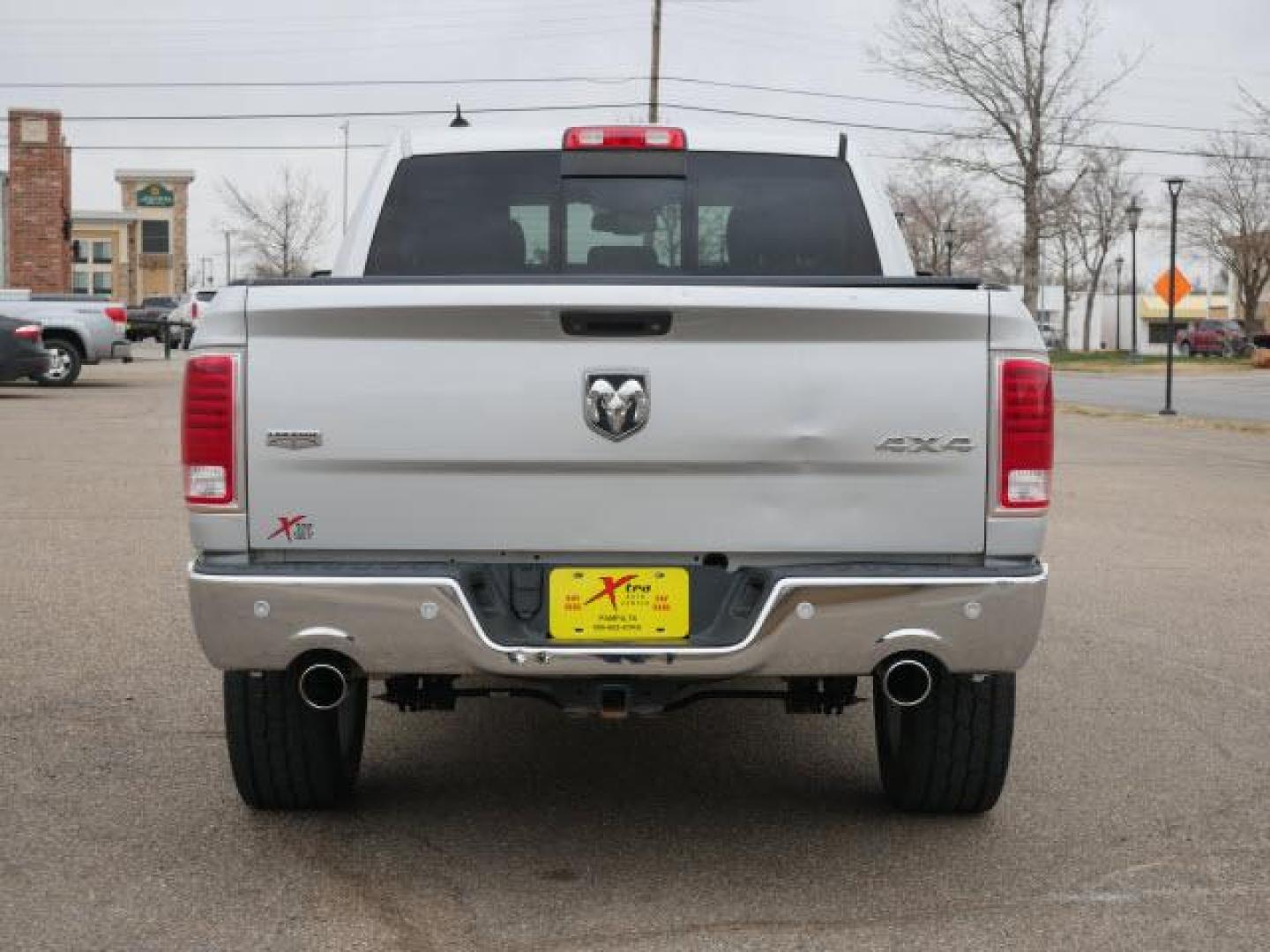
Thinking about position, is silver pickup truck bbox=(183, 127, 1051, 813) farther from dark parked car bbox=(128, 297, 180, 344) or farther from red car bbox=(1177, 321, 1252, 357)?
red car bbox=(1177, 321, 1252, 357)

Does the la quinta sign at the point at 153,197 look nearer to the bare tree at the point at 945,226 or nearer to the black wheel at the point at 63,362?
the bare tree at the point at 945,226

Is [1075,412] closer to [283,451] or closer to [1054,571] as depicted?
[1054,571]

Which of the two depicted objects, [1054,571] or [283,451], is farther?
[1054,571]

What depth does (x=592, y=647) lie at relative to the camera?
4.32m

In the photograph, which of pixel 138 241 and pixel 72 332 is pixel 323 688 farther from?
pixel 138 241

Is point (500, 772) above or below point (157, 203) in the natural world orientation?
below

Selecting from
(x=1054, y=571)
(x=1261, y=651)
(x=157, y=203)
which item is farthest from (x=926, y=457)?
(x=157, y=203)

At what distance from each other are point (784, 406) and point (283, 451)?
3.81ft

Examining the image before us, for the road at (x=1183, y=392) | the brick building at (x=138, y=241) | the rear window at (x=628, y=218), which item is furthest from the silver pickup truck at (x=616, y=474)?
the brick building at (x=138, y=241)

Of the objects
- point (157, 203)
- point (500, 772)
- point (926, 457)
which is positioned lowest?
point (500, 772)

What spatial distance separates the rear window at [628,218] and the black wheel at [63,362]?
23.7 m

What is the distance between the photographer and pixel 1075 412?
92.6 feet

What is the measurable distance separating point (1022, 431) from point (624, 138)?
2105mm

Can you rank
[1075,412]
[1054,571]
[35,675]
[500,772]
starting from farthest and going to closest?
[1075,412], [1054,571], [35,675], [500,772]
